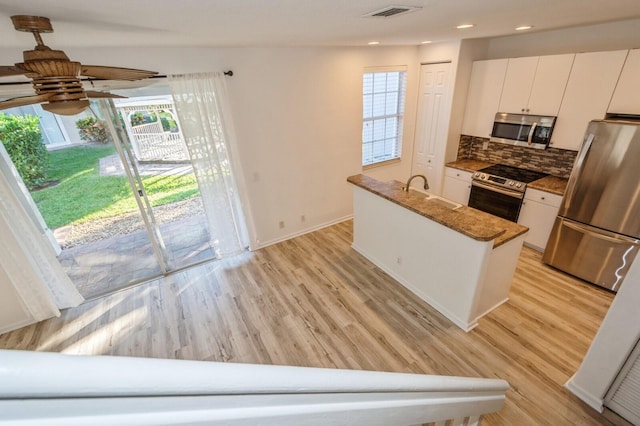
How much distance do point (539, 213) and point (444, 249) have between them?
1.72 meters

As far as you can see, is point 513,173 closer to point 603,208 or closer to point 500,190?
point 500,190

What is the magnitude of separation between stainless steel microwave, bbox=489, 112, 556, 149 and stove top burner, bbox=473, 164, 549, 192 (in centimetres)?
40

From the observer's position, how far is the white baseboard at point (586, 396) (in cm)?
200

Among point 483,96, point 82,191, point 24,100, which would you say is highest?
point 24,100

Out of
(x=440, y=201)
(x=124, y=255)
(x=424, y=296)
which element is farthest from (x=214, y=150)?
(x=424, y=296)

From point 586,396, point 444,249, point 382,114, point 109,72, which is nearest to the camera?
point 109,72

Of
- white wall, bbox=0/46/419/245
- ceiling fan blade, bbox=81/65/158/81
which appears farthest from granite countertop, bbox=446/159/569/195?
ceiling fan blade, bbox=81/65/158/81

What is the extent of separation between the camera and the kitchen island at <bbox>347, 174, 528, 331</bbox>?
96.0 inches

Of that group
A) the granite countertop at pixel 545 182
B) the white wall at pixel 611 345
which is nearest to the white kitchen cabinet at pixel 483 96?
the granite countertop at pixel 545 182

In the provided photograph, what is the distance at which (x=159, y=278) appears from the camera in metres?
3.61

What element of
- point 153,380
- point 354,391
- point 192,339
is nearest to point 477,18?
point 354,391

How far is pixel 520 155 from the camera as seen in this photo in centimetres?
406

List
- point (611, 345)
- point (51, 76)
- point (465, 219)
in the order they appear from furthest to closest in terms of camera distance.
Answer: point (465, 219) < point (611, 345) < point (51, 76)

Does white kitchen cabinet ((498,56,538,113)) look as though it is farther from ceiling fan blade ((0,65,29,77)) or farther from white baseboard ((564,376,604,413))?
ceiling fan blade ((0,65,29,77))
